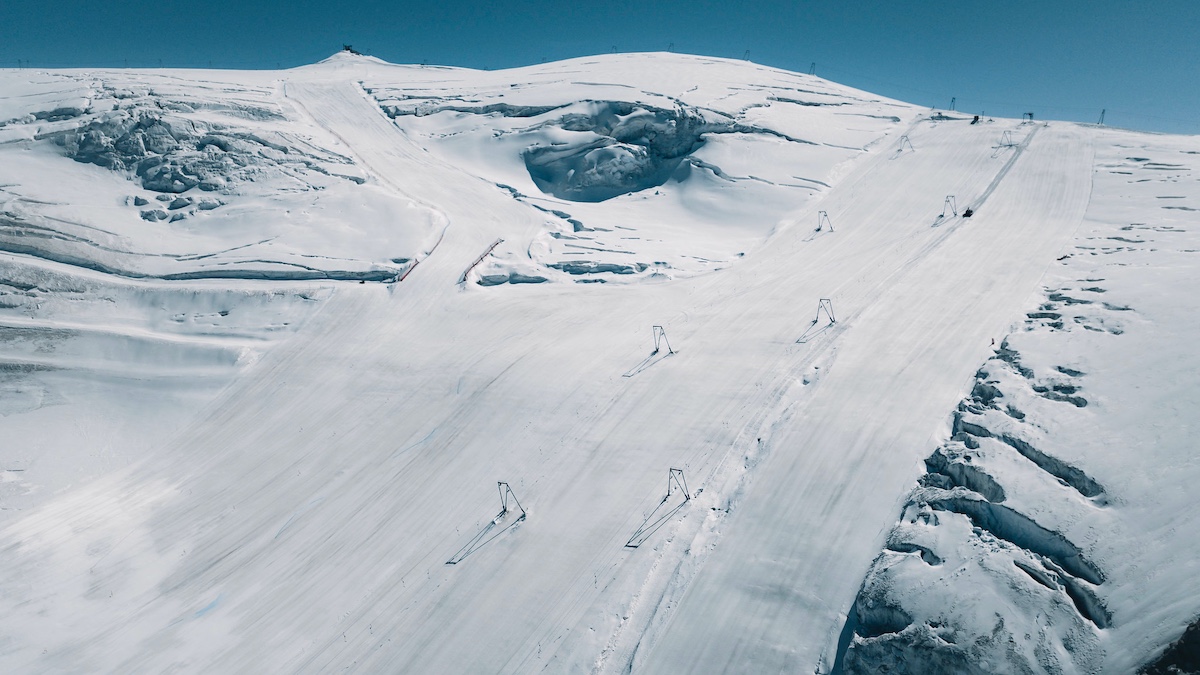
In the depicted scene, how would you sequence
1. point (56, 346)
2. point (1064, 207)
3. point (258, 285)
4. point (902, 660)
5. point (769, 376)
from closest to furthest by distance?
point (902, 660)
point (769, 376)
point (56, 346)
point (258, 285)
point (1064, 207)

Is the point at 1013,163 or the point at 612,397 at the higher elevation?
the point at 1013,163

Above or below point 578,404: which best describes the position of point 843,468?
below

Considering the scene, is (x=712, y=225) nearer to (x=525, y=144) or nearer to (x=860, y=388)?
(x=525, y=144)

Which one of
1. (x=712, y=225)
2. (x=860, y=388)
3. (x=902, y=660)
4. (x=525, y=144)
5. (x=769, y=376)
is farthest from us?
(x=525, y=144)

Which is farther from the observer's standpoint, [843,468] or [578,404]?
[578,404]

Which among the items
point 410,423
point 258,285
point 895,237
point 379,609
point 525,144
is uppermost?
point 525,144

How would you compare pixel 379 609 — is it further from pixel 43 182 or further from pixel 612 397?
pixel 43 182

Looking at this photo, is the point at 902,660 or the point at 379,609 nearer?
the point at 902,660

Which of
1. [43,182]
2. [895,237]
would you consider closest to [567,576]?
[895,237]
